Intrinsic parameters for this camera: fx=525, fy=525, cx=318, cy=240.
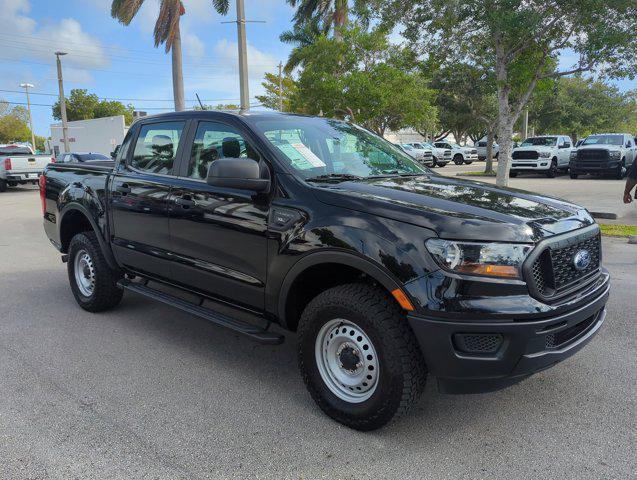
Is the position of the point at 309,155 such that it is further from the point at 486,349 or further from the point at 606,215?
the point at 606,215

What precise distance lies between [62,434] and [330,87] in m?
18.3

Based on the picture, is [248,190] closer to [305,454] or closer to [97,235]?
[305,454]

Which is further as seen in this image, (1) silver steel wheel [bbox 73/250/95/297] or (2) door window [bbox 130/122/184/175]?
(1) silver steel wheel [bbox 73/250/95/297]

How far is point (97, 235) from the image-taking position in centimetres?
496

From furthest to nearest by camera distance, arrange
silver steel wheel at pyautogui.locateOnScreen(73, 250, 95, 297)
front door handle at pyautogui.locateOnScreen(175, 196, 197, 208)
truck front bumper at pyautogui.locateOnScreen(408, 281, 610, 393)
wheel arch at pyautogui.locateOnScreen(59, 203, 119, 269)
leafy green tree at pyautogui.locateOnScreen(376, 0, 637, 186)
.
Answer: leafy green tree at pyautogui.locateOnScreen(376, 0, 637, 186) < silver steel wheel at pyautogui.locateOnScreen(73, 250, 95, 297) < wheel arch at pyautogui.locateOnScreen(59, 203, 119, 269) < front door handle at pyautogui.locateOnScreen(175, 196, 197, 208) < truck front bumper at pyautogui.locateOnScreen(408, 281, 610, 393)

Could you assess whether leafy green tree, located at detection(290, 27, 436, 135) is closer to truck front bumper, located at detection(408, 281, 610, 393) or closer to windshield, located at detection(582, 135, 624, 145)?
windshield, located at detection(582, 135, 624, 145)

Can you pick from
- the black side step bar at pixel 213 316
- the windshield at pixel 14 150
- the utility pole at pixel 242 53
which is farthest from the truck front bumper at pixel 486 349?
the windshield at pixel 14 150

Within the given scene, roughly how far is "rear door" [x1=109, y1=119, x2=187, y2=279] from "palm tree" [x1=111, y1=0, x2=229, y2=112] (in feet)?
67.5

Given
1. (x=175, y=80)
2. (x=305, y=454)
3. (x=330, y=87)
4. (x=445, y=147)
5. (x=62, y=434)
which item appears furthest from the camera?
(x=445, y=147)

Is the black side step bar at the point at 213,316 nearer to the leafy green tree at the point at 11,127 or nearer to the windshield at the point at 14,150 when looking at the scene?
the windshield at the point at 14,150

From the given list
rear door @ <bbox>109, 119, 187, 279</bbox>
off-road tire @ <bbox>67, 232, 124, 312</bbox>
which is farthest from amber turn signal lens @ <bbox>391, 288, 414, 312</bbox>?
off-road tire @ <bbox>67, 232, 124, 312</bbox>

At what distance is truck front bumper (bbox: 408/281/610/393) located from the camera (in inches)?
101

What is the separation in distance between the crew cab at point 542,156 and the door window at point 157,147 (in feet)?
72.6

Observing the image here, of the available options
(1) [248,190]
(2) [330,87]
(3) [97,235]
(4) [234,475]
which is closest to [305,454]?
(4) [234,475]
